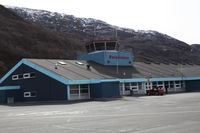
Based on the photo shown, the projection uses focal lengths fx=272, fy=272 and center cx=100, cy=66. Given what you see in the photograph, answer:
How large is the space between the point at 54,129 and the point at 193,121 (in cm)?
647

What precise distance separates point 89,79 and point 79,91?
83.0 inches

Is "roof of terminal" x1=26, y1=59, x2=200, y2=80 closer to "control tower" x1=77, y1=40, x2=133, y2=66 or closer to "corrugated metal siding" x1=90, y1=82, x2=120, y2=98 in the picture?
"control tower" x1=77, y1=40, x2=133, y2=66

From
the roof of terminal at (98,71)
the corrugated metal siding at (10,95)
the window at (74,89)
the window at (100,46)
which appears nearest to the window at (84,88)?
the window at (74,89)

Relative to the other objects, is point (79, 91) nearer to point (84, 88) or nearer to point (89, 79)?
point (84, 88)

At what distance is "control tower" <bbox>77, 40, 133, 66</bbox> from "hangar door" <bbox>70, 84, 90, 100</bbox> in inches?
513

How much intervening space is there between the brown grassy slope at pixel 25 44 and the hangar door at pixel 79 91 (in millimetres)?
51331

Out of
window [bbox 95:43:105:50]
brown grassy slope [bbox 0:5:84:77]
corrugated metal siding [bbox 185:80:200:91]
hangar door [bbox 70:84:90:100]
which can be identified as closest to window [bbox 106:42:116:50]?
window [bbox 95:43:105:50]

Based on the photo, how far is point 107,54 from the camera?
5031cm

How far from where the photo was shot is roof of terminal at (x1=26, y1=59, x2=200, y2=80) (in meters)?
37.6

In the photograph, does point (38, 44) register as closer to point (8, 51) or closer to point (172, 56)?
point (8, 51)

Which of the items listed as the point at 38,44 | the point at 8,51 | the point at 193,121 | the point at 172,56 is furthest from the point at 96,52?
the point at 172,56

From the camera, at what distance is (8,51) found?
9912 centimetres

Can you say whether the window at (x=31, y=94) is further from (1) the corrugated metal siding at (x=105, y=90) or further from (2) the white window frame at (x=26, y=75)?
(1) the corrugated metal siding at (x=105, y=90)

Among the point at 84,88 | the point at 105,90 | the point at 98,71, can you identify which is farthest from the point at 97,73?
the point at 105,90
